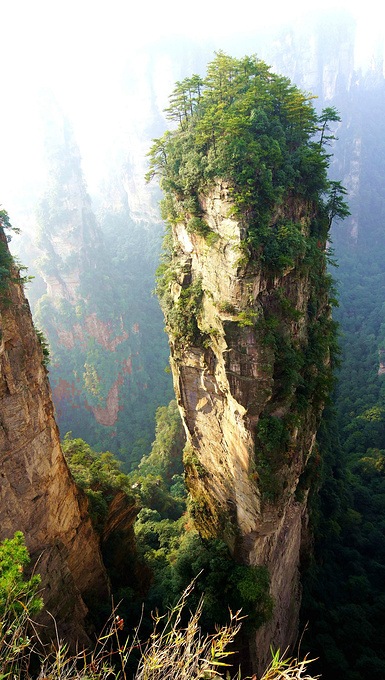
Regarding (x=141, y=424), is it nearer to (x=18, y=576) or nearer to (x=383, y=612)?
(x=383, y=612)

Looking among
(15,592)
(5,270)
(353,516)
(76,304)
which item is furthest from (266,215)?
(76,304)

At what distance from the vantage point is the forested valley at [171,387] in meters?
17.9

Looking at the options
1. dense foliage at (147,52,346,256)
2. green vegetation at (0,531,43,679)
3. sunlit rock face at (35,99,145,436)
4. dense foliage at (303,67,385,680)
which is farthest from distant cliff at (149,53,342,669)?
sunlit rock face at (35,99,145,436)

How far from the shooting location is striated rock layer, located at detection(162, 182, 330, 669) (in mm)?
13750

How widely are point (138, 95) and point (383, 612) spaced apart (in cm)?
10055

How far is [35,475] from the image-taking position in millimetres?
12898

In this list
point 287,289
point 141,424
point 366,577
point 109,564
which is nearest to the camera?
point 287,289

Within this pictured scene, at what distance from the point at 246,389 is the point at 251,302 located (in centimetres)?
340

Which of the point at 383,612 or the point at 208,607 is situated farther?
the point at 383,612

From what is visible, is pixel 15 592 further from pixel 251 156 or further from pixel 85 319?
pixel 85 319

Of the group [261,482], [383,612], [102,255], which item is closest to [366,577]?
[383,612]

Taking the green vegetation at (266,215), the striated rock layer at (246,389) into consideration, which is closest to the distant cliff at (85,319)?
the striated rock layer at (246,389)

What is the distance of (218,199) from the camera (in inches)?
557

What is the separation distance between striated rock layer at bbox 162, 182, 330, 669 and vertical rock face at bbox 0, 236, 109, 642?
644cm
